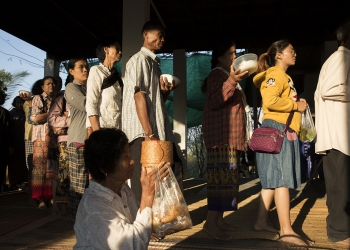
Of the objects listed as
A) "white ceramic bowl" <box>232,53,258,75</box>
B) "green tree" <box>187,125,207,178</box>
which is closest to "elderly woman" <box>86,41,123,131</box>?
"white ceramic bowl" <box>232,53,258,75</box>

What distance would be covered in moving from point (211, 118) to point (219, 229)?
878 mm

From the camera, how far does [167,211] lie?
→ 6.82ft

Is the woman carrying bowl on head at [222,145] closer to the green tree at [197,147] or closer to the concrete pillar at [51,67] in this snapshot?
the concrete pillar at [51,67]

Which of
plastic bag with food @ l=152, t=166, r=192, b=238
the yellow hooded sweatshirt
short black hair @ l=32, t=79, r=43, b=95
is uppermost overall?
short black hair @ l=32, t=79, r=43, b=95

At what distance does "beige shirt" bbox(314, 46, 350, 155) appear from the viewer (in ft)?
9.56

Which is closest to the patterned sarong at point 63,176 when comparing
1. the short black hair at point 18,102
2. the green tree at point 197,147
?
the short black hair at point 18,102

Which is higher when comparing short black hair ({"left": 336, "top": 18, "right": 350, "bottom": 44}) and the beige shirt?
short black hair ({"left": 336, "top": 18, "right": 350, "bottom": 44})

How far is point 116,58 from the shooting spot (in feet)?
11.3

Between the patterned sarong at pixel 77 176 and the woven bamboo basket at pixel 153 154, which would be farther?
the patterned sarong at pixel 77 176

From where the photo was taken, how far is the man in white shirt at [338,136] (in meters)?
2.90

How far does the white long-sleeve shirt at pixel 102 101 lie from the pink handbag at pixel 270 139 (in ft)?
3.72

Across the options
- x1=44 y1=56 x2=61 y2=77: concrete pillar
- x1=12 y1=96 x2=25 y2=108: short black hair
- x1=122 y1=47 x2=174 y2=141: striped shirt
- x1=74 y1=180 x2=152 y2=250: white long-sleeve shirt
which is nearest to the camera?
x1=74 y1=180 x2=152 y2=250: white long-sleeve shirt

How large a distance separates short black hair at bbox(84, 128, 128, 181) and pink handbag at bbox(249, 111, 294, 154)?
1519 millimetres

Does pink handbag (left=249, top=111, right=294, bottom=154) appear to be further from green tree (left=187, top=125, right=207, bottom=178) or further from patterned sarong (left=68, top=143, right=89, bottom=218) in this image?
green tree (left=187, top=125, right=207, bottom=178)
